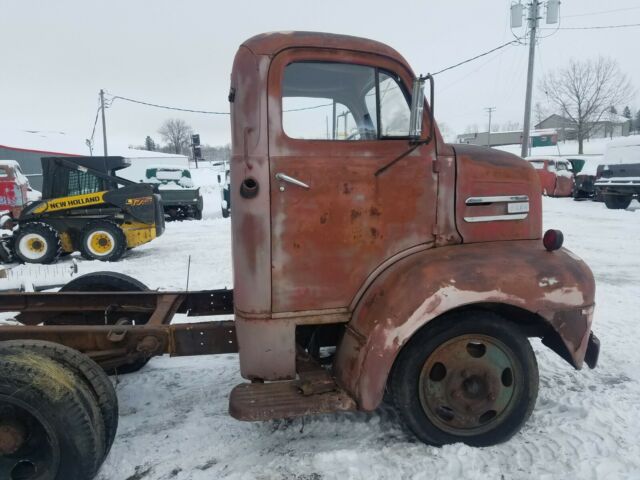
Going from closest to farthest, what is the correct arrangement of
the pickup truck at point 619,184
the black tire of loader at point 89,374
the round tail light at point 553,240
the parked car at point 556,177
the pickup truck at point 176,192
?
the black tire of loader at point 89,374, the round tail light at point 553,240, the pickup truck at point 619,184, the pickup truck at point 176,192, the parked car at point 556,177

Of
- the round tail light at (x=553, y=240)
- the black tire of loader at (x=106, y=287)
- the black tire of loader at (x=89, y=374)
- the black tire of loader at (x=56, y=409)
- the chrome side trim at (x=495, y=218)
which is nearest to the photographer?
the black tire of loader at (x=56, y=409)

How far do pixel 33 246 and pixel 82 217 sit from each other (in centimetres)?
110

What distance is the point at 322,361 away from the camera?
11.9 ft

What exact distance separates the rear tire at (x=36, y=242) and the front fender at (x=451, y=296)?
8.87m

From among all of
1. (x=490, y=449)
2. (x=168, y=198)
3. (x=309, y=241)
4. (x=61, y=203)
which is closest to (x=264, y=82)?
(x=309, y=241)

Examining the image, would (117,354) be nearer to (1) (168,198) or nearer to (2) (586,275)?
(2) (586,275)

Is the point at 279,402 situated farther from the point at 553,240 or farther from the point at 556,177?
the point at 556,177

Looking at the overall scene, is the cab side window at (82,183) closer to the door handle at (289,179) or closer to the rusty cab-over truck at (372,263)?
the rusty cab-over truck at (372,263)

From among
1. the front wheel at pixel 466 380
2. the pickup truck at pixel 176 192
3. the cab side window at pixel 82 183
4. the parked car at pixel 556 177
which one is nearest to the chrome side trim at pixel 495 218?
the front wheel at pixel 466 380

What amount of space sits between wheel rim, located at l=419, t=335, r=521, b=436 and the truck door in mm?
696

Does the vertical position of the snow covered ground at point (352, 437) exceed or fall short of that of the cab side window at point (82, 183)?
it falls short

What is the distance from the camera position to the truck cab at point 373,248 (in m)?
2.80

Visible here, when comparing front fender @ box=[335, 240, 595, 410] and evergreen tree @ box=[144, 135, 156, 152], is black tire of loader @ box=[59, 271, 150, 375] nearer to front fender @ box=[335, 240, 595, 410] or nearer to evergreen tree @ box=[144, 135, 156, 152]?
front fender @ box=[335, 240, 595, 410]

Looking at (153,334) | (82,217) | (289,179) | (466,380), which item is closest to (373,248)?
(289,179)
